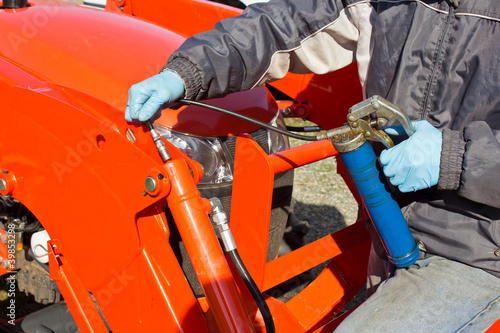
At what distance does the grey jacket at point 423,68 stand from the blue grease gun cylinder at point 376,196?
0.07 meters

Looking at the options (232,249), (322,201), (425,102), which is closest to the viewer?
(232,249)

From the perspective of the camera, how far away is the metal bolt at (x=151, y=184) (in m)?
1.27

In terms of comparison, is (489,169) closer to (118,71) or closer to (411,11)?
(411,11)

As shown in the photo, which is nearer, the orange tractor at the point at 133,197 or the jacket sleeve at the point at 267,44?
the orange tractor at the point at 133,197

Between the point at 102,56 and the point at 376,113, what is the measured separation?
37.4 inches

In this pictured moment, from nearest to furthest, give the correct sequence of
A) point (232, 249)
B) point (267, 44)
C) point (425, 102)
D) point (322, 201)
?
point (232, 249)
point (425, 102)
point (267, 44)
point (322, 201)

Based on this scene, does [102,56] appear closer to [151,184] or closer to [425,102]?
[151,184]

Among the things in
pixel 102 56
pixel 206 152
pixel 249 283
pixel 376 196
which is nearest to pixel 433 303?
pixel 376 196

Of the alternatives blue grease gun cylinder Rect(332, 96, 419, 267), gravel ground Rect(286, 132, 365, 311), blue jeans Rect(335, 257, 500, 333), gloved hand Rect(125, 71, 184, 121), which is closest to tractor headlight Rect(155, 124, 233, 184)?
gloved hand Rect(125, 71, 184, 121)

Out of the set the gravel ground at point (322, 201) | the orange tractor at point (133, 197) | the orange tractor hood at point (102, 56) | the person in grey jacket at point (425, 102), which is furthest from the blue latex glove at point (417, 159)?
the gravel ground at point (322, 201)

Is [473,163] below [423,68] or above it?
below

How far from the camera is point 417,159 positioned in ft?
4.32

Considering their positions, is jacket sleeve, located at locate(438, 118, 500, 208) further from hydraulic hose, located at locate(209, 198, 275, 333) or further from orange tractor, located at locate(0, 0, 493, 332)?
hydraulic hose, located at locate(209, 198, 275, 333)

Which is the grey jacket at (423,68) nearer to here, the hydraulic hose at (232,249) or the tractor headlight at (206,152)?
→ the tractor headlight at (206,152)
